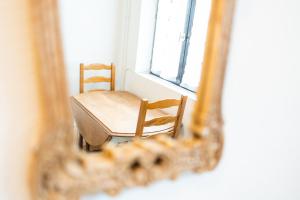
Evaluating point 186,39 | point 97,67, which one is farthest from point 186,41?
point 97,67

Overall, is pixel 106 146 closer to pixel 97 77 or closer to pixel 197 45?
pixel 97 77

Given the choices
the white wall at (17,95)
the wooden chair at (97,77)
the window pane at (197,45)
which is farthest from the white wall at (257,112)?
the wooden chair at (97,77)

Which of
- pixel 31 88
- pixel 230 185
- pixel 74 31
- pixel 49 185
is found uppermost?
pixel 74 31

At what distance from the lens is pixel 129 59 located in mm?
760

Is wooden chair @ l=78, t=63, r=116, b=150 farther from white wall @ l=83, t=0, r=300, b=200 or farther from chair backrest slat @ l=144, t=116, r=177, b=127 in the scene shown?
white wall @ l=83, t=0, r=300, b=200

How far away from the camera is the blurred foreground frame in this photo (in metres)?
0.46

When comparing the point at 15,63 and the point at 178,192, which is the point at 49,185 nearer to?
the point at 15,63

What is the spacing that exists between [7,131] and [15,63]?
144mm

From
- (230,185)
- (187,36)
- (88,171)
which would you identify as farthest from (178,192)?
(187,36)

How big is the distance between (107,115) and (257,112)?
1.46ft

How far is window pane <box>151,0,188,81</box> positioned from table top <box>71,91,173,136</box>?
0.13m

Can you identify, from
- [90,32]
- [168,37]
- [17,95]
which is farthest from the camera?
[168,37]

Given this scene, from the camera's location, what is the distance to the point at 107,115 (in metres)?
0.81

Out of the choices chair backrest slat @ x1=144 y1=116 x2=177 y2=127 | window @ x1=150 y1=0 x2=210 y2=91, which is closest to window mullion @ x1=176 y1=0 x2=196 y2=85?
window @ x1=150 y1=0 x2=210 y2=91
